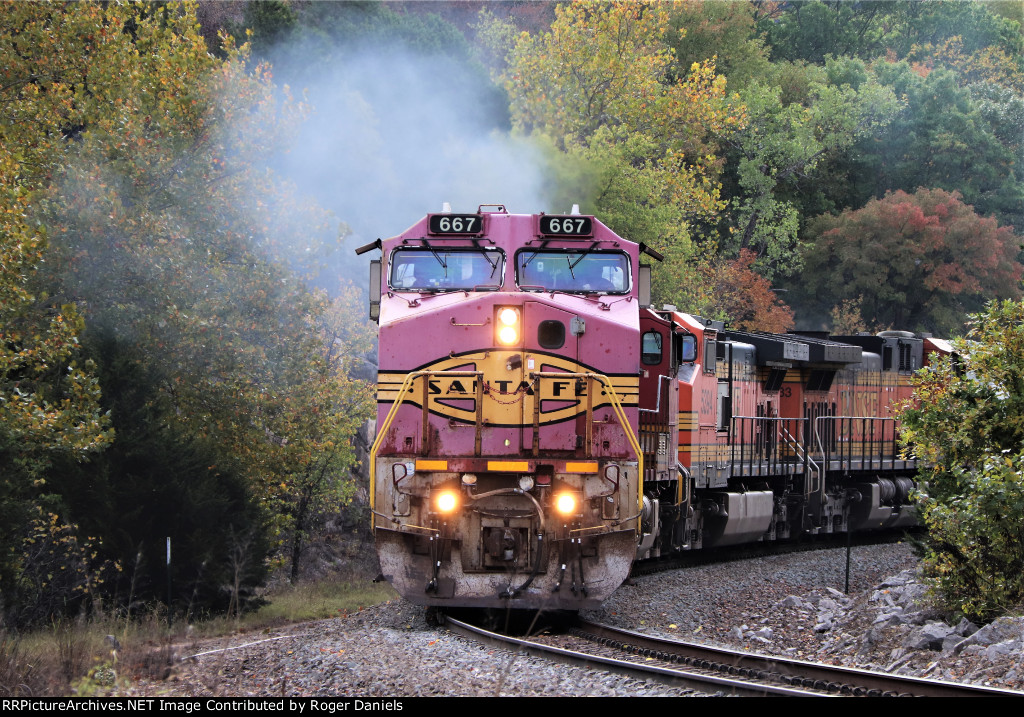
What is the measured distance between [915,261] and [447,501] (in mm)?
38043

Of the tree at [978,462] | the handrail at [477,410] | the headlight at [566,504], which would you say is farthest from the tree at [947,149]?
the headlight at [566,504]

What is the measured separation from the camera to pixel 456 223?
11.7 meters

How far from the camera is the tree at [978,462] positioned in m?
10.9

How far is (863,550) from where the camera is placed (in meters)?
21.6

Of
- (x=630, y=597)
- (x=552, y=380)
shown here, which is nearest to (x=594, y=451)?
(x=552, y=380)

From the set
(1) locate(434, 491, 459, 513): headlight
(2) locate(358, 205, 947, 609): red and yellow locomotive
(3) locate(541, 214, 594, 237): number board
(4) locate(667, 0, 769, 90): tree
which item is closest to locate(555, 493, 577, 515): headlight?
(2) locate(358, 205, 947, 609): red and yellow locomotive

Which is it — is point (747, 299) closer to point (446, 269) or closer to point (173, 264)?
point (173, 264)

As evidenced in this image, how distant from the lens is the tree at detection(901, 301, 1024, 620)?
10859mm

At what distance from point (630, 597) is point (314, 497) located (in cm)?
1251

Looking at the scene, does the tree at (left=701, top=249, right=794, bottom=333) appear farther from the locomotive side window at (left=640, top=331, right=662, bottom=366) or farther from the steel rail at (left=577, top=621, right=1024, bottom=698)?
the steel rail at (left=577, top=621, right=1024, bottom=698)

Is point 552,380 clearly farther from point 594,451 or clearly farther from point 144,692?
point 144,692

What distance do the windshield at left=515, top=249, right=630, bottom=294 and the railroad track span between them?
3.56m

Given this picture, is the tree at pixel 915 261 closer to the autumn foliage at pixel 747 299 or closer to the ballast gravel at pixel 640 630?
the autumn foliage at pixel 747 299

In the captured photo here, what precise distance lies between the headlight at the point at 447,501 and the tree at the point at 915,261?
37.2 meters
